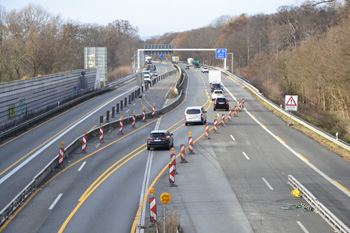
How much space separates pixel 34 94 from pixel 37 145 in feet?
56.5

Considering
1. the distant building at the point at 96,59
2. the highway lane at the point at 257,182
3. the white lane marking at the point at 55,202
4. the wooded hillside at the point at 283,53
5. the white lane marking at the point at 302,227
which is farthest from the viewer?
the distant building at the point at 96,59

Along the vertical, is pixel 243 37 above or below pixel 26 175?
above

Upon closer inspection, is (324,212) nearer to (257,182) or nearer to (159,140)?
(257,182)

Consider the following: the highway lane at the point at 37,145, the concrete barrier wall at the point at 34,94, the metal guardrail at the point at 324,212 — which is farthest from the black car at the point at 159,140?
the concrete barrier wall at the point at 34,94

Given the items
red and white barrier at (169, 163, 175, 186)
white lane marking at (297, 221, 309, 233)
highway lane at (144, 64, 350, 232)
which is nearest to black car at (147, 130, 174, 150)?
highway lane at (144, 64, 350, 232)

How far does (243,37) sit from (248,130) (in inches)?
4005

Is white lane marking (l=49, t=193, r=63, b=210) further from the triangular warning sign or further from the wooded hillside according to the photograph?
the triangular warning sign

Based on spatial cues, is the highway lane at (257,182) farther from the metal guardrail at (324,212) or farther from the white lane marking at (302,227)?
the metal guardrail at (324,212)

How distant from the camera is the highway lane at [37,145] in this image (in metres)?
23.1

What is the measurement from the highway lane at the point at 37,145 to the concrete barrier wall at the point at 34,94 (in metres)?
2.96

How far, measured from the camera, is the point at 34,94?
48188 mm

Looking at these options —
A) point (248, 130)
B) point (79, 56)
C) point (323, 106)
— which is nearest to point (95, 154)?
point (248, 130)

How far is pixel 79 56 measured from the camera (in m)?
111

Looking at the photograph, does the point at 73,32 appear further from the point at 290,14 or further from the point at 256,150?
the point at 256,150
